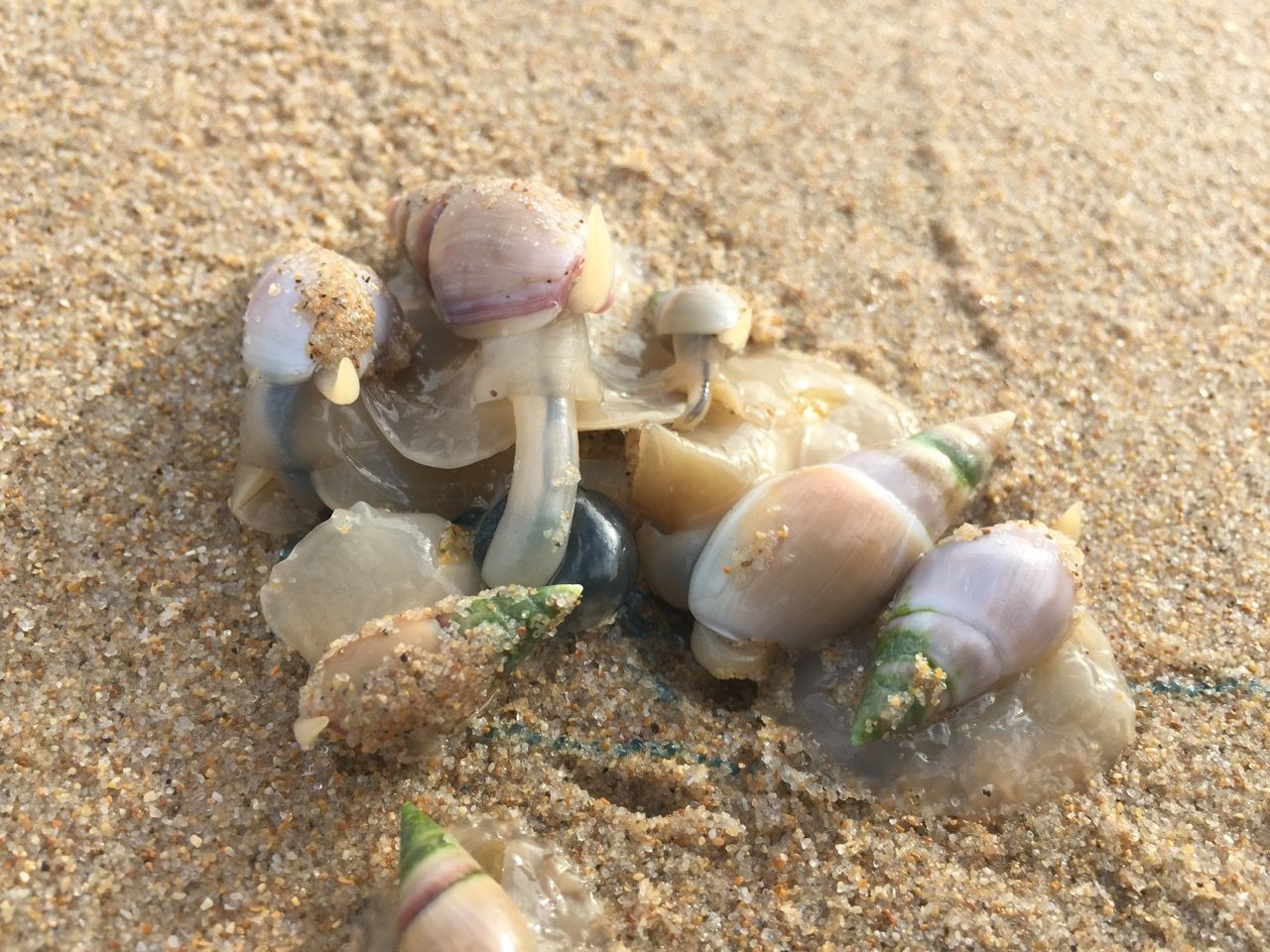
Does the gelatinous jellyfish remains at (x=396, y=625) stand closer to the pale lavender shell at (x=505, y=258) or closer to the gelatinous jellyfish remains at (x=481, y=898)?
the gelatinous jellyfish remains at (x=481, y=898)

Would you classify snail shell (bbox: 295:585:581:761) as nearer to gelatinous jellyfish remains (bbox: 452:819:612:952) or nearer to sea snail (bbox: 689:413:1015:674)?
gelatinous jellyfish remains (bbox: 452:819:612:952)

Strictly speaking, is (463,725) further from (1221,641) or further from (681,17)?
(681,17)

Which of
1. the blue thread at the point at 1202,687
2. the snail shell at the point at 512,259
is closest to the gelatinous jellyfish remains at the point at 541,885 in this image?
the snail shell at the point at 512,259

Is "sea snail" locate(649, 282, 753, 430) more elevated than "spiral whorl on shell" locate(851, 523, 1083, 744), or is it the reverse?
"sea snail" locate(649, 282, 753, 430)

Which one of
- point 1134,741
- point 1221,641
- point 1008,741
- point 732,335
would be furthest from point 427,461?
point 1221,641

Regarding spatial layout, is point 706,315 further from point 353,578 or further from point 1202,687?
point 1202,687

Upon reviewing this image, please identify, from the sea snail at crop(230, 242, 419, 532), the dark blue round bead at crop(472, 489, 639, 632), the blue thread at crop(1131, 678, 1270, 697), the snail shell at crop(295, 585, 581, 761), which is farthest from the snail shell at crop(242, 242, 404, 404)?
the blue thread at crop(1131, 678, 1270, 697)
